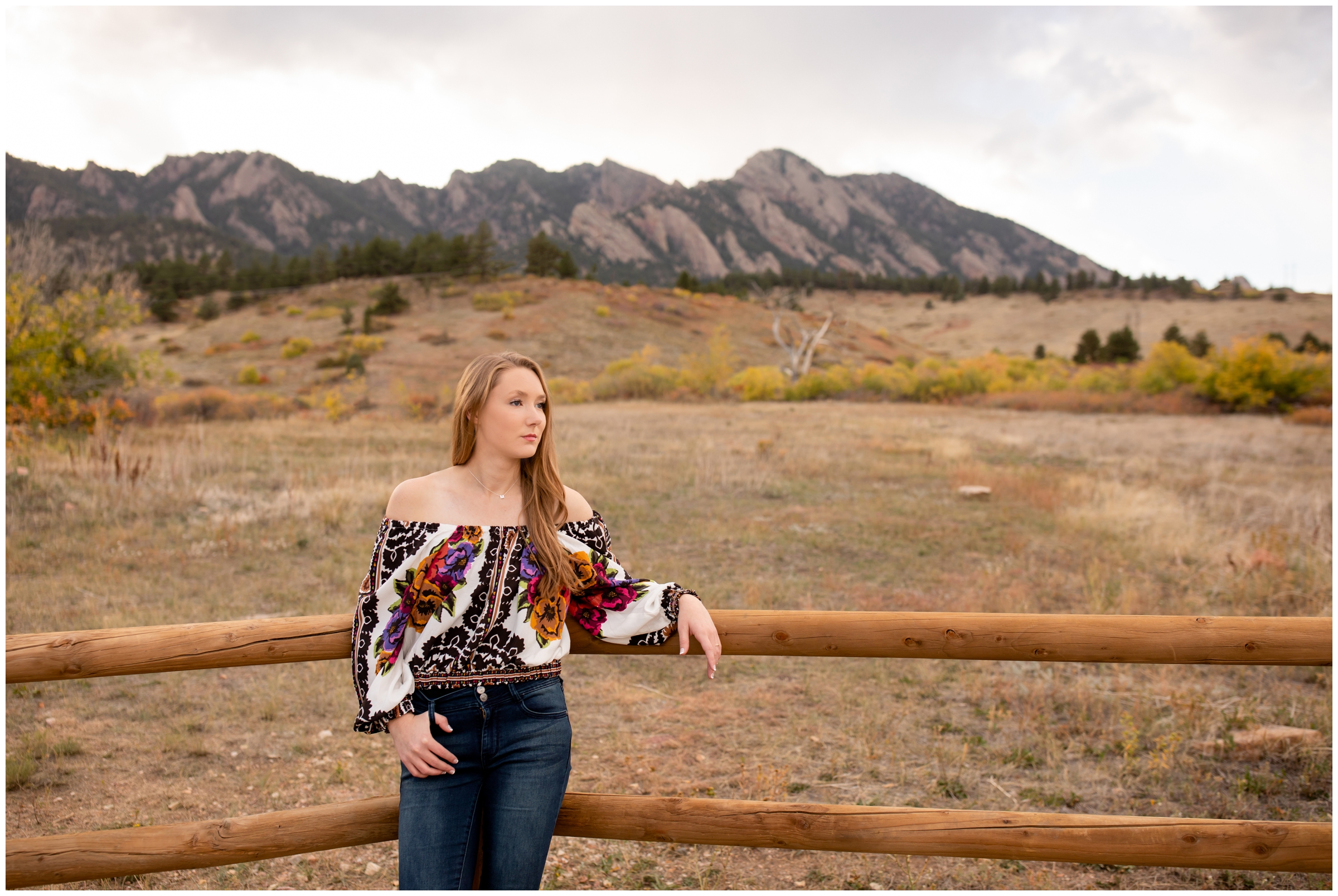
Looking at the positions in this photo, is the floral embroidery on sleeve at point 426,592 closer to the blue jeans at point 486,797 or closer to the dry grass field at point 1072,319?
the blue jeans at point 486,797

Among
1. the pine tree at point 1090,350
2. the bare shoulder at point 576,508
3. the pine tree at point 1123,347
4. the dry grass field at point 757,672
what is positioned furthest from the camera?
the pine tree at point 1090,350

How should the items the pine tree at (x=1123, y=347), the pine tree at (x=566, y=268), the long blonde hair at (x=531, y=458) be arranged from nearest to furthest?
the long blonde hair at (x=531, y=458) < the pine tree at (x=1123, y=347) < the pine tree at (x=566, y=268)

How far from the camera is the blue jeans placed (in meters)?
2.12

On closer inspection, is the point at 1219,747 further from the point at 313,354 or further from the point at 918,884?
the point at 313,354

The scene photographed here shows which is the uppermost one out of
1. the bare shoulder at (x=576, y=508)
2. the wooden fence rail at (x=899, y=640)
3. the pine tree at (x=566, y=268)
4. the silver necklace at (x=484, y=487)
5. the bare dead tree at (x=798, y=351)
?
the pine tree at (x=566, y=268)

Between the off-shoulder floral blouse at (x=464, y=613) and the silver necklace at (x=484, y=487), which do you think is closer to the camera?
the off-shoulder floral blouse at (x=464, y=613)

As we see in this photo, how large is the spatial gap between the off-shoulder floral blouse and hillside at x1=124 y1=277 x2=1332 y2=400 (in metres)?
29.3

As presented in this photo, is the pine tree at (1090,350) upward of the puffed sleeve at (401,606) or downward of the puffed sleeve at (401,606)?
upward

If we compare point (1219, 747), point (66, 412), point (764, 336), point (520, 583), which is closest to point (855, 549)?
point (1219, 747)

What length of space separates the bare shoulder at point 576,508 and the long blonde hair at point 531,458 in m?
0.02

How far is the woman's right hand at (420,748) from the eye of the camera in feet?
6.89

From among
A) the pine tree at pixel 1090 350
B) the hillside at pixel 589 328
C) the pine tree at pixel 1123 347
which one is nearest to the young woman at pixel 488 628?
the hillside at pixel 589 328

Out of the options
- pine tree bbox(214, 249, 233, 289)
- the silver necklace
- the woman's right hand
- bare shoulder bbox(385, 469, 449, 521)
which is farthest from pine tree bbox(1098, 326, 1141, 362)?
pine tree bbox(214, 249, 233, 289)

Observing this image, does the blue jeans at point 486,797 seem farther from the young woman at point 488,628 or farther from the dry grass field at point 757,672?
the dry grass field at point 757,672
